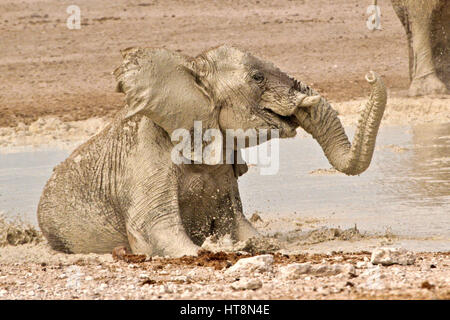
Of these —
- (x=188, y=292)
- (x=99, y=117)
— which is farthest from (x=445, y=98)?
(x=188, y=292)

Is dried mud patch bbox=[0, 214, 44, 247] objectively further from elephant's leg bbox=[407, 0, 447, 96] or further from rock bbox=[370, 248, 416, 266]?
elephant's leg bbox=[407, 0, 447, 96]

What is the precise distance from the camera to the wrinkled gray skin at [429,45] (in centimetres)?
1569

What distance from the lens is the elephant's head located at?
7.27 m

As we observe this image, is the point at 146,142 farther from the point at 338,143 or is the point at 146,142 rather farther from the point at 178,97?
the point at 338,143

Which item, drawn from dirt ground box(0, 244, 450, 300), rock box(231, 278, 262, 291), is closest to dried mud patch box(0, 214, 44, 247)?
dirt ground box(0, 244, 450, 300)

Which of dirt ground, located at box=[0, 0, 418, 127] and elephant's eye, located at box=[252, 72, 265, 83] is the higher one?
dirt ground, located at box=[0, 0, 418, 127]

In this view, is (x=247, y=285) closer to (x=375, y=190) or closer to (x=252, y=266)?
(x=252, y=266)

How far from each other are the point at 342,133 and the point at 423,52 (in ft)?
29.3

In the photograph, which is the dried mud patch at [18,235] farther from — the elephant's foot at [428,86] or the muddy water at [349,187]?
the elephant's foot at [428,86]

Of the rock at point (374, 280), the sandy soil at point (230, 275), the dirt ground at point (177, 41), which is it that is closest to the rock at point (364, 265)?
the sandy soil at point (230, 275)

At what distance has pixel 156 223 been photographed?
24.0ft

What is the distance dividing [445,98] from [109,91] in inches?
226

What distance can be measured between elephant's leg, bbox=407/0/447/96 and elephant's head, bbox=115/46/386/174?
8688mm

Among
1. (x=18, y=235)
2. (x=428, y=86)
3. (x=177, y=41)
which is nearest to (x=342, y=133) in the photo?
(x=18, y=235)
